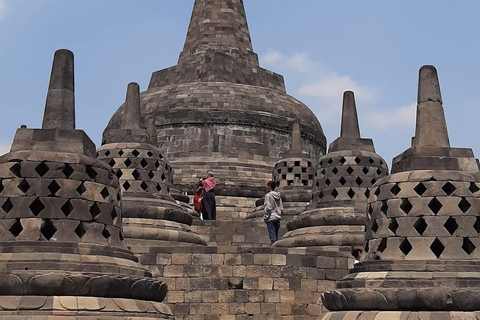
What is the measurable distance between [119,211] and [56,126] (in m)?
1.27

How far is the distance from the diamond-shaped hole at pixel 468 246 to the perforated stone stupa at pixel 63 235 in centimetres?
355

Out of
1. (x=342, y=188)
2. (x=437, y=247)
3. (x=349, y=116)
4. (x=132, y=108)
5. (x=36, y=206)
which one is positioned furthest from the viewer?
(x=132, y=108)

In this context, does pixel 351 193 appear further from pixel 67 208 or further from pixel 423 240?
pixel 67 208

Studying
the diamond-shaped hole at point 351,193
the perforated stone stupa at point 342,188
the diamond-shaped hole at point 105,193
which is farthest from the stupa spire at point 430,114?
the diamond-shaped hole at point 351,193

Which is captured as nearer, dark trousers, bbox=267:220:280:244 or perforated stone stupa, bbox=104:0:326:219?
dark trousers, bbox=267:220:280:244

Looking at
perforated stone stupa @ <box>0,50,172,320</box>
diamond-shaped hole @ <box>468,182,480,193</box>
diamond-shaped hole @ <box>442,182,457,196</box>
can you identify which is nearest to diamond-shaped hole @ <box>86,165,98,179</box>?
perforated stone stupa @ <box>0,50,172,320</box>

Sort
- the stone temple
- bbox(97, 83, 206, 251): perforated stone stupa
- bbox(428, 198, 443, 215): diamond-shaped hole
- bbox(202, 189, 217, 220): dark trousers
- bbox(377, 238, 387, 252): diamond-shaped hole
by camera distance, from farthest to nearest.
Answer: bbox(202, 189, 217, 220): dark trousers
bbox(97, 83, 206, 251): perforated stone stupa
bbox(377, 238, 387, 252): diamond-shaped hole
bbox(428, 198, 443, 215): diamond-shaped hole
the stone temple

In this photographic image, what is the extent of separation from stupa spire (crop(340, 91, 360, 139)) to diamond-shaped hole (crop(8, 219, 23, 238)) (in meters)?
9.54

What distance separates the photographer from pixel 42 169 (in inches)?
341

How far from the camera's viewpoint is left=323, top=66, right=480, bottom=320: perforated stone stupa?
8453mm

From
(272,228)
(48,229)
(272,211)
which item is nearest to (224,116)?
(272,228)

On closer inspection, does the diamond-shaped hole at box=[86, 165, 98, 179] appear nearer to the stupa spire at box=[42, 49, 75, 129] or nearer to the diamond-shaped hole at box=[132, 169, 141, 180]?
the stupa spire at box=[42, 49, 75, 129]

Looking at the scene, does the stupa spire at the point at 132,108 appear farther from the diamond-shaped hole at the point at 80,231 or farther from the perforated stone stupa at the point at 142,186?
the diamond-shaped hole at the point at 80,231

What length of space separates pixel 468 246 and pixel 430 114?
5.92 feet
